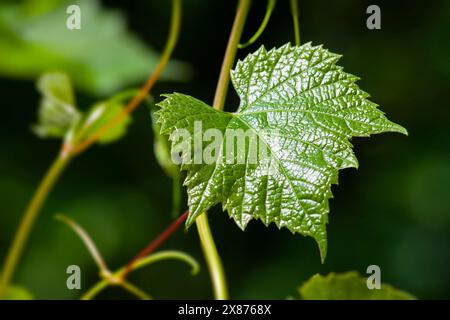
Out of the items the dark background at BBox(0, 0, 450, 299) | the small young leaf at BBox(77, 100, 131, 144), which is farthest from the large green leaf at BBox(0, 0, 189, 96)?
the dark background at BBox(0, 0, 450, 299)

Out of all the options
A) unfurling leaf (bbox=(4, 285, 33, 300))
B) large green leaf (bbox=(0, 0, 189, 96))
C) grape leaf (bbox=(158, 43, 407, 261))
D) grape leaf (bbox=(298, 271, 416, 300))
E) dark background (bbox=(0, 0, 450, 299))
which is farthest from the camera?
dark background (bbox=(0, 0, 450, 299))

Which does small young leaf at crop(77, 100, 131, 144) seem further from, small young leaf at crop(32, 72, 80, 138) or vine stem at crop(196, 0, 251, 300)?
vine stem at crop(196, 0, 251, 300)

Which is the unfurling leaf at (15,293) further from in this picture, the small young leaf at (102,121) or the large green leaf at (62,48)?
the large green leaf at (62,48)

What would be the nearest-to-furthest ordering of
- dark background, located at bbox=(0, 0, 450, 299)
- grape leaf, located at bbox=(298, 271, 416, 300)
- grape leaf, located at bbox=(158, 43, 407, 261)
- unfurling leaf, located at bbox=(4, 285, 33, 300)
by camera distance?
grape leaf, located at bbox=(158, 43, 407, 261), grape leaf, located at bbox=(298, 271, 416, 300), unfurling leaf, located at bbox=(4, 285, 33, 300), dark background, located at bbox=(0, 0, 450, 299)

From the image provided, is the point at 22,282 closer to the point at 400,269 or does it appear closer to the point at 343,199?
the point at 343,199

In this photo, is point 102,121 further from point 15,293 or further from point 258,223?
point 258,223

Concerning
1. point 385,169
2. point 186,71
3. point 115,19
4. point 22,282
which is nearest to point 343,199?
point 385,169

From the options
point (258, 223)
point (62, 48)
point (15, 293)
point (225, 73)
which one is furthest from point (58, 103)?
point (258, 223)

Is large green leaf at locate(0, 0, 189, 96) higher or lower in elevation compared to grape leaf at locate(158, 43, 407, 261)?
higher

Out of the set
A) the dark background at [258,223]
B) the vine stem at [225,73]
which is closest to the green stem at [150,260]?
the vine stem at [225,73]
